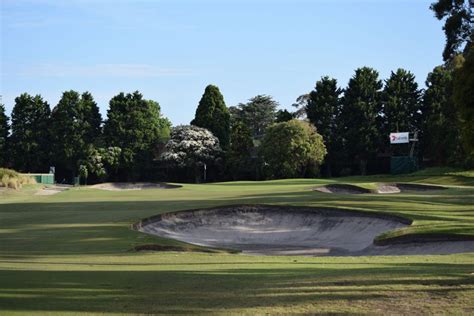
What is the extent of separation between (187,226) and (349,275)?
60.5ft

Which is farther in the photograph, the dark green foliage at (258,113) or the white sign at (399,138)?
the dark green foliage at (258,113)

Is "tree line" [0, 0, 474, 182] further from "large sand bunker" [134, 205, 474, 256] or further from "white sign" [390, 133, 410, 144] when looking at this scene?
"large sand bunker" [134, 205, 474, 256]

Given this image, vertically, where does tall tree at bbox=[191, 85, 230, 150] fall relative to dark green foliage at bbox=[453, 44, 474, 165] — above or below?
above

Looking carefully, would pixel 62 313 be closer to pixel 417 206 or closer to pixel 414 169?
pixel 417 206

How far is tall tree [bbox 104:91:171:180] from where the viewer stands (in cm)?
8419

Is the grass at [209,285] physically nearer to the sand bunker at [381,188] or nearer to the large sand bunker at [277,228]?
the large sand bunker at [277,228]

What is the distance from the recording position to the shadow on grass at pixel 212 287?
7816mm

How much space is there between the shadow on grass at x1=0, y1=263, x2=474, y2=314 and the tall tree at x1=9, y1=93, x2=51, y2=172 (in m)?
77.3

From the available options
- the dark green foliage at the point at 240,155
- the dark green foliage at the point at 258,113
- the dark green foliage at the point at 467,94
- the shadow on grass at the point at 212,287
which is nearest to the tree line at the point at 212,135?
the dark green foliage at the point at 240,155

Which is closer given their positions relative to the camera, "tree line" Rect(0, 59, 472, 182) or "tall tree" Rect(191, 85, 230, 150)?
"tree line" Rect(0, 59, 472, 182)

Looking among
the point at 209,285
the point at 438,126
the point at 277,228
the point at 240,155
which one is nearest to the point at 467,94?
the point at 209,285

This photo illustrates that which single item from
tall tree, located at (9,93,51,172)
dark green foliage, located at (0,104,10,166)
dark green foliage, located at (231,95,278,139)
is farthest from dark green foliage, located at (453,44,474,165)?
dark green foliage, located at (231,95,278,139)

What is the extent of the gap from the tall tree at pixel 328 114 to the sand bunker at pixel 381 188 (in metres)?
31.0

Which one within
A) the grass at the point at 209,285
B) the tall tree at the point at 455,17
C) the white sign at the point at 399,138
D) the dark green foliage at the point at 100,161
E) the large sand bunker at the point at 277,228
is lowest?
the large sand bunker at the point at 277,228
